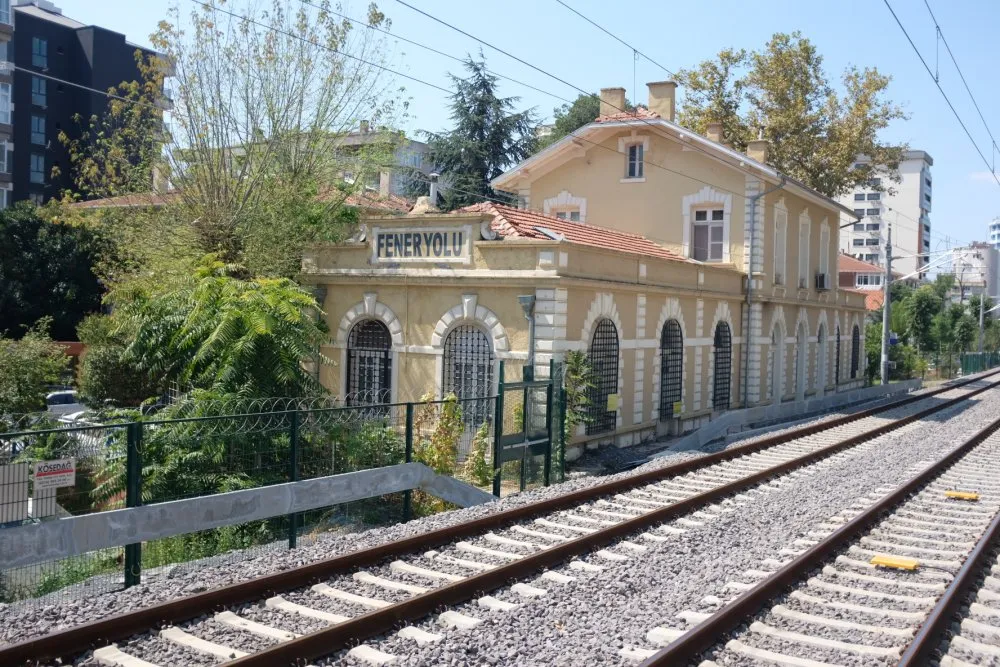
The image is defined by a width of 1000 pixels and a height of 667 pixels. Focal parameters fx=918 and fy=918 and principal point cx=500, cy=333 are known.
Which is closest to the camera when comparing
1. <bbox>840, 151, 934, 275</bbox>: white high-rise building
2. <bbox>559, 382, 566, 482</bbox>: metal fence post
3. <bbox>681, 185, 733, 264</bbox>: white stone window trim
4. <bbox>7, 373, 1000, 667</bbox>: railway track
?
<bbox>7, 373, 1000, 667</bbox>: railway track

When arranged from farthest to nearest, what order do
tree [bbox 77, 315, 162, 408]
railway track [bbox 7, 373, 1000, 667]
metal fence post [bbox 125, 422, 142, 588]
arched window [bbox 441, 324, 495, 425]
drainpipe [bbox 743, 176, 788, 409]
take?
drainpipe [bbox 743, 176, 788, 409], tree [bbox 77, 315, 162, 408], arched window [bbox 441, 324, 495, 425], metal fence post [bbox 125, 422, 142, 588], railway track [bbox 7, 373, 1000, 667]

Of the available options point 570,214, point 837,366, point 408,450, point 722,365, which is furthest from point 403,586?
point 837,366

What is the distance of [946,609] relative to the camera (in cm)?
725

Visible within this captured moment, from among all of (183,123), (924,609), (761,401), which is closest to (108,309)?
(183,123)

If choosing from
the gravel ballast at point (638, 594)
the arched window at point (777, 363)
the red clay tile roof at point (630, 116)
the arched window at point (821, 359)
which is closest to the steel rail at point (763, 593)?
the gravel ballast at point (638, 594)

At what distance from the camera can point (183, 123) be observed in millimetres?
21641

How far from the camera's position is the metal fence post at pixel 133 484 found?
8625 mm

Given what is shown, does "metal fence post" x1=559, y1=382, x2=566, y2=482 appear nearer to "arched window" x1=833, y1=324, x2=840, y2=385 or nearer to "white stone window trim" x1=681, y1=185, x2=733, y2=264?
"white stone window trim" x1=681, y1=185, x2=733, y2=264

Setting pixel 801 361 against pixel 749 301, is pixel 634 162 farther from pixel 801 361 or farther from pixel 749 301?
pixel 801 361

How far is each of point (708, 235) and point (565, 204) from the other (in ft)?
14.2

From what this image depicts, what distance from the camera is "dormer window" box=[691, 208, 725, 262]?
2633 cm

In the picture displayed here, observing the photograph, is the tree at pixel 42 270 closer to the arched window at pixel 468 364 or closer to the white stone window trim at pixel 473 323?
the white stone window trim at pixel 473 323

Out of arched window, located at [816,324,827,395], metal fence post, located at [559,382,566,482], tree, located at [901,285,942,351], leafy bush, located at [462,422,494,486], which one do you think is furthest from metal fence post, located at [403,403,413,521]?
tree, located at [901,285,942,351]

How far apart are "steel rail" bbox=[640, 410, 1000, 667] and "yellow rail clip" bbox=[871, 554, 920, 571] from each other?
0.46 m
